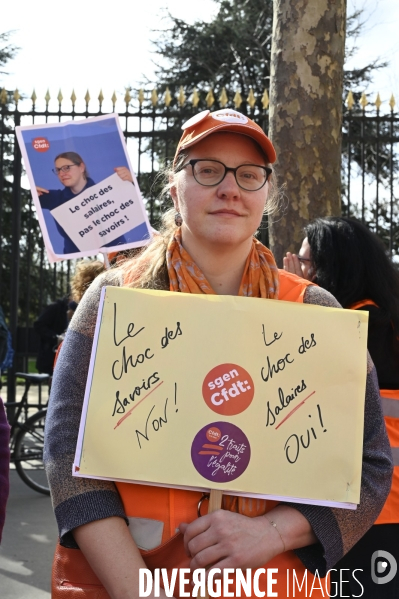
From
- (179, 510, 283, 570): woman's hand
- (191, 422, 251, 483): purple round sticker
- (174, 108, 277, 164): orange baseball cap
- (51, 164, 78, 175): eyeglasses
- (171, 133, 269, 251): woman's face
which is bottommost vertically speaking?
(179, 510, 283, 570): woman's hand

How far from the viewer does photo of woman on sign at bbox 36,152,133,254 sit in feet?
11.8

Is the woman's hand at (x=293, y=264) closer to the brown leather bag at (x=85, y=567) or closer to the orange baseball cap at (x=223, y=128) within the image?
the orange baseball cap at (x=223, y=128)

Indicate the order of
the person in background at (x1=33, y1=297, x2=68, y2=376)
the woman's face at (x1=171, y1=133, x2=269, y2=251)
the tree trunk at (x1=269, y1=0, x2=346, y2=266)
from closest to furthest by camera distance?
the woman's face at (x1=171, y1=133, x2=269, y2=251)
the tree trunk at (x1=269, y1=0, x2=346, y2=266)
the person in background at (x1=33, y1=297, x2=68, y2=376)

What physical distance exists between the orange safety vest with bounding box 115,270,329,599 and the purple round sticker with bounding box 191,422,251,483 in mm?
85

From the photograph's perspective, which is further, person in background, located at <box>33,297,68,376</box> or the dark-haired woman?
person in background, located at <box>33,297,68,376</box>

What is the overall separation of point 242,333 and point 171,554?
18.9 inches

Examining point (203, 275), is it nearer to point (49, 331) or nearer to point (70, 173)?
point (70, 173)

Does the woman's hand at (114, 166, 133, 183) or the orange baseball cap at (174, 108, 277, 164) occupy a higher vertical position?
the woman's hand at (114, 166, 133, 183)

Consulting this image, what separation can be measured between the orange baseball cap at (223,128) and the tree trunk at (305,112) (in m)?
2.54

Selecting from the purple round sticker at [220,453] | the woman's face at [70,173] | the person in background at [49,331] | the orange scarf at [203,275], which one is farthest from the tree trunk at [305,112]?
the person in background at [49,331]

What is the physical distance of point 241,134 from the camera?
1.61 m

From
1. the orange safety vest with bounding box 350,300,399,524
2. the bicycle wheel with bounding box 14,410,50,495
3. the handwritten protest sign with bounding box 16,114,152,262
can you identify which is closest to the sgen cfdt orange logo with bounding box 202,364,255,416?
the orange safety vest with bounding box 350,300,399,524

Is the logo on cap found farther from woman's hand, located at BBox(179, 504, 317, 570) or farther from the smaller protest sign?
the smaller protest sign

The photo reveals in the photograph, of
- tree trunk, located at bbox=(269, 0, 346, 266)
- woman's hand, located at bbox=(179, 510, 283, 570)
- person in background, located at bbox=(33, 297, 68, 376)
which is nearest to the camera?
woman's hand, located at bbox=(179, 510, 283, 570)
